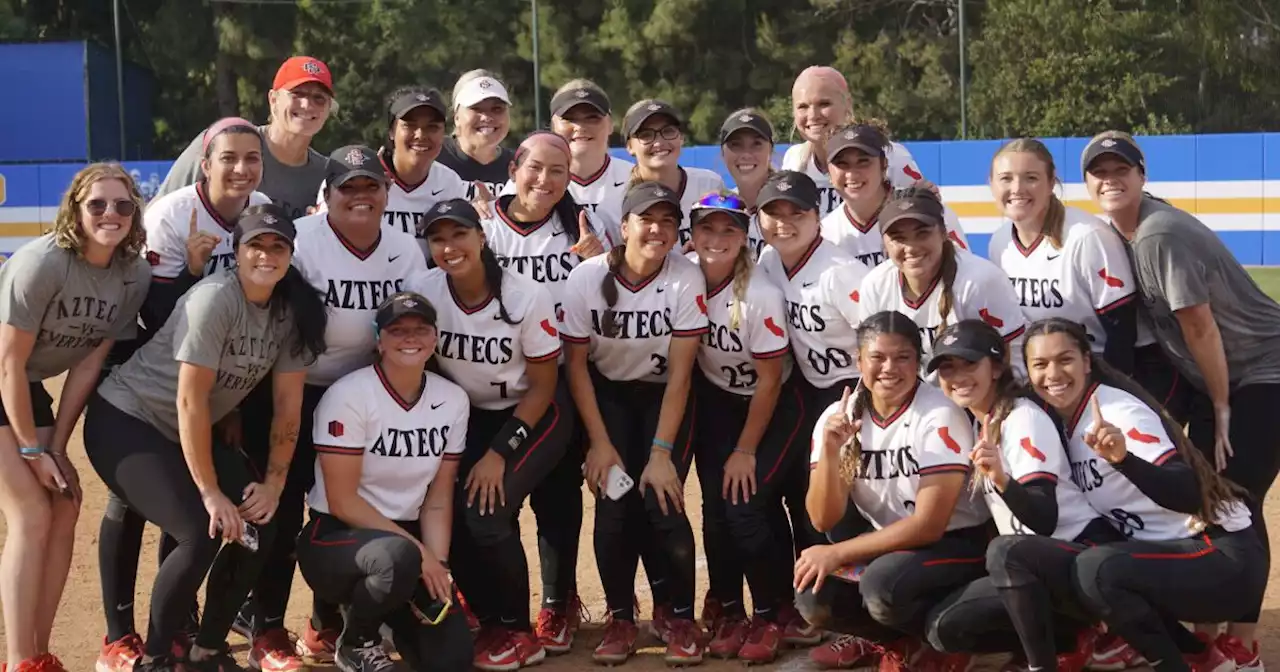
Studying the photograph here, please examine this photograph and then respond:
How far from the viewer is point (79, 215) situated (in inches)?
192

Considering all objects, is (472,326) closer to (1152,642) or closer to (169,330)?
(169,330)

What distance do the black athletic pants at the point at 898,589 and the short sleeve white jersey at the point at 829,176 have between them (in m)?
1.68

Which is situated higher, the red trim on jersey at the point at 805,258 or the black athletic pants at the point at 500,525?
the red trim on jersey at the point at 805,258

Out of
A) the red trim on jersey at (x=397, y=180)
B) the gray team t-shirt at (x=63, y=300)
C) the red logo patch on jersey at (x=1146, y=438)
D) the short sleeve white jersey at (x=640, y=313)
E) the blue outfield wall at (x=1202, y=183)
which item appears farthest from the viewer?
the blue outfield wall at (x=1202, y=183)

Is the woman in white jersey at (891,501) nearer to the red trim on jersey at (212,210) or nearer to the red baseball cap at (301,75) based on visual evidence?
the red trim on jersey at (212,210)

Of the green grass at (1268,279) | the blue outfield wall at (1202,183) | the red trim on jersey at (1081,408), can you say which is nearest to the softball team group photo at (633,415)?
the red trim on jersey at (1081,408)

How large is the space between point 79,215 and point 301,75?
120cm

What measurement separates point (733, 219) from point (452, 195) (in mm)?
1234

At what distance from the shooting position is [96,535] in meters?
7.20

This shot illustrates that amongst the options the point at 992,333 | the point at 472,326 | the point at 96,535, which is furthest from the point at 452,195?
the point at 96,535

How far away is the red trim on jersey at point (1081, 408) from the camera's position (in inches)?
185

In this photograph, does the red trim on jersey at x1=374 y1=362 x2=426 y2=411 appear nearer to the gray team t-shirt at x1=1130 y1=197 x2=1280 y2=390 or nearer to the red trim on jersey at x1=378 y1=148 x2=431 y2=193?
the red trim on jersey at x1=378 y1=148 x2=431 y2=193

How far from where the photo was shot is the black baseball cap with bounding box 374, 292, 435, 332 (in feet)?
16.3

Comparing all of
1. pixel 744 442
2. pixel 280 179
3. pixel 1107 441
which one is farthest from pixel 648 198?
pixel 1107 441
